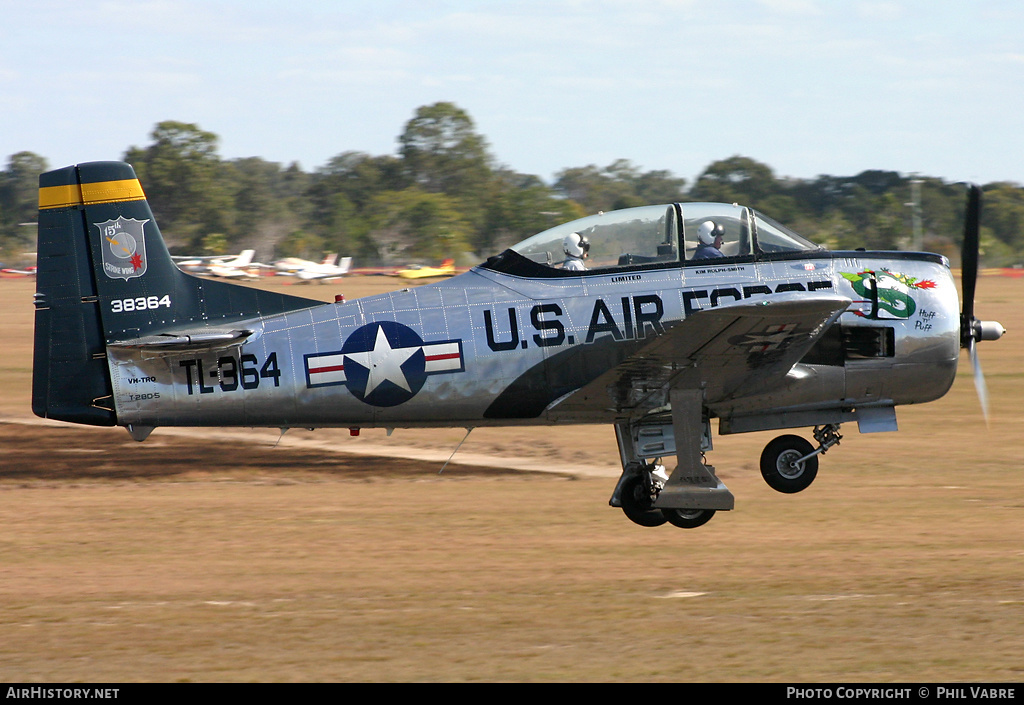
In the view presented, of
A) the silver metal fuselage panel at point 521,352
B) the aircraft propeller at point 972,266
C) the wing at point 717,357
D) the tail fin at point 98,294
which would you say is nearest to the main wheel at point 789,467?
the silver metal fuselage panel at point 521,352

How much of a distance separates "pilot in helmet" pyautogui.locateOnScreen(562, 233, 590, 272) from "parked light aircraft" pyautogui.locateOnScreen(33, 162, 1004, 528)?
19 millimetres

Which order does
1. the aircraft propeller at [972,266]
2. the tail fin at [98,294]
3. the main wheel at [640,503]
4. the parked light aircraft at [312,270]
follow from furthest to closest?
the parked light aircraft at [312,270] < the main wheel at [640,503] < the aircraft propeller at [972,266] < the tail fin at [98,294]

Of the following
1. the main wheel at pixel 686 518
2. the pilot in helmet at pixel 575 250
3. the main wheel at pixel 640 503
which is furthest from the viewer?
the main wheel at pixel 640 503

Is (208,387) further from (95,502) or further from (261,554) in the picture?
(95,502)

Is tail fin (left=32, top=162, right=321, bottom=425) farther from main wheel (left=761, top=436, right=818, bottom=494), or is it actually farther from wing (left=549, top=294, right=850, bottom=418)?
main wheel (left=761, top=436, right=818, bottom=494)

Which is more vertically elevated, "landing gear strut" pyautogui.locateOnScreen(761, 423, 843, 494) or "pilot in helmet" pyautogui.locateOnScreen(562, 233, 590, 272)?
"pilot in helmet" pyautogui.locateOnScreen(562, 233, 590, 272)

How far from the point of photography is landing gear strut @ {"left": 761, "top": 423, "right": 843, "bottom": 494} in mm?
10289

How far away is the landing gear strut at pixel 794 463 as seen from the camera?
10289mm

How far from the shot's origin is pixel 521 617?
7938 mm

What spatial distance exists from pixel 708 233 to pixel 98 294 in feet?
19.6

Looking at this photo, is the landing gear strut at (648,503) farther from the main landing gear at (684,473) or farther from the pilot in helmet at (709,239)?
the pilot in helmet at (709,239)

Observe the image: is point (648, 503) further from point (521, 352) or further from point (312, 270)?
point (312, 270)

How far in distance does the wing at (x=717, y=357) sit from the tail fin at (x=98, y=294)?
10.5ft

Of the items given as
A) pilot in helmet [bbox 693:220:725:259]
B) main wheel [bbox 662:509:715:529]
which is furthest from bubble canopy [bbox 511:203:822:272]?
main wheel [bbox 662:509:715:529]
